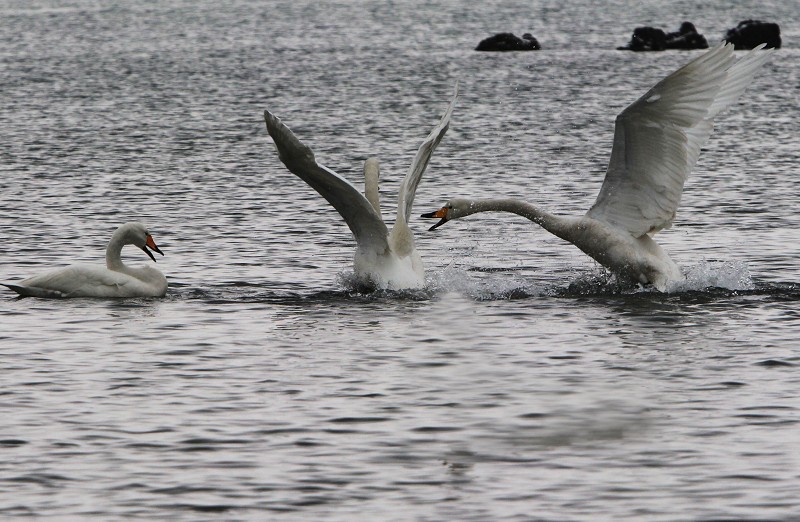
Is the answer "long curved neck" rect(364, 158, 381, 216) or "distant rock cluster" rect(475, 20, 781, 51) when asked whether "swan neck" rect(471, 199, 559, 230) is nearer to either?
"long curved neck" rect(364, 158, 381, 216)

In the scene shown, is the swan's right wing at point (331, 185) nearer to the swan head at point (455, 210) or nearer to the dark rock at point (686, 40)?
the swan head at point (455, 210)

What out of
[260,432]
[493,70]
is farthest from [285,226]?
[493,70]

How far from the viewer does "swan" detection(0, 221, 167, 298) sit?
55.8ft

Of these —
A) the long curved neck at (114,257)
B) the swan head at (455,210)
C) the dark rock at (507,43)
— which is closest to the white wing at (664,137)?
the swan head at (455,210)

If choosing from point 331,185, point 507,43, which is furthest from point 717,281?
Answer: point 507,43

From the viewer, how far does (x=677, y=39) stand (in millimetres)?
74312

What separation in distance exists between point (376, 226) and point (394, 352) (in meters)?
2.78

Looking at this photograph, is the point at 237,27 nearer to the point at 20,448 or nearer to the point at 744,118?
the point at 744,118

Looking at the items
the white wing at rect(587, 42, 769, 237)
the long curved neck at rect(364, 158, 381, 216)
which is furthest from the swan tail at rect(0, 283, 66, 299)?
the white wing at rect(587, 42, 769, 237)

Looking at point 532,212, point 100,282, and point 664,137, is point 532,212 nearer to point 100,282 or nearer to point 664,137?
point 664,137

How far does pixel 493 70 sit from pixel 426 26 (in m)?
45.4

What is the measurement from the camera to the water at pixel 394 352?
10.6 m

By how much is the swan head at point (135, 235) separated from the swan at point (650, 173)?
3.41 m

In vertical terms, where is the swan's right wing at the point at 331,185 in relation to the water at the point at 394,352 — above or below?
above
